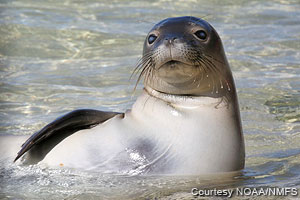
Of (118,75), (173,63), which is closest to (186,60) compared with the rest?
(173,63)

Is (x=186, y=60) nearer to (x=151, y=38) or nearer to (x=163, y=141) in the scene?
(x=151, y=38)

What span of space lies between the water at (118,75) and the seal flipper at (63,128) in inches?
4.7

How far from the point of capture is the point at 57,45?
843 cm

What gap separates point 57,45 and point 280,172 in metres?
4.83

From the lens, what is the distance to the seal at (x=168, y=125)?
13.1 ft

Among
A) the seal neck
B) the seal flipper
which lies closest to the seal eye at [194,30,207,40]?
the seal neck

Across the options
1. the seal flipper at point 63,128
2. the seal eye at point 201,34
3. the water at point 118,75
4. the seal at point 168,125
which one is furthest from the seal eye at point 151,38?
the water at point 118,75

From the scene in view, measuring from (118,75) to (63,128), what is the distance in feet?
9.91

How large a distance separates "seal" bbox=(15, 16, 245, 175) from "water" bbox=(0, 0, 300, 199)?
0.10 metres

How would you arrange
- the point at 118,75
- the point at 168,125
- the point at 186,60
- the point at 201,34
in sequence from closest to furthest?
the point at 186,60
the point at 168,125
the point at 201,34
the point at 118,75

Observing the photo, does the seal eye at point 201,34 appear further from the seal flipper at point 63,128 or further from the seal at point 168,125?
the seal flipper at point 63,128

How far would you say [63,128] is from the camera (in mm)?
4191

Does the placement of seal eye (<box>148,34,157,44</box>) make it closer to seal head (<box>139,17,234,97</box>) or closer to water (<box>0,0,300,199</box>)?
seal head (<box>139,17,234,97</box>)

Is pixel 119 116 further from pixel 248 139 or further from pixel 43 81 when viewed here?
pixel 43 81
